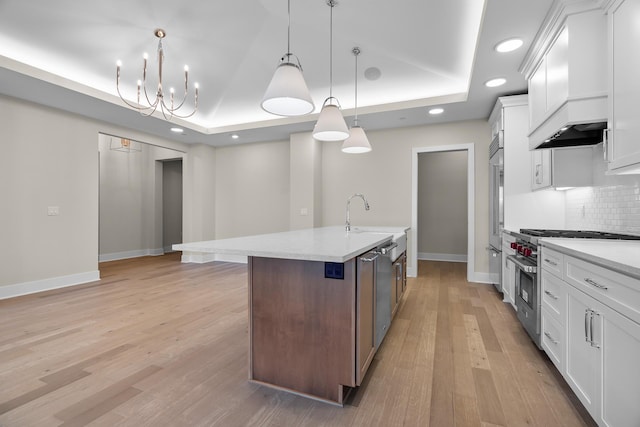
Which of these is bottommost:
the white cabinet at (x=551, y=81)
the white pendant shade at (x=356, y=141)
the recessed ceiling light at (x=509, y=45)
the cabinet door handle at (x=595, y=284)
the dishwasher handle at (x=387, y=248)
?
the cabinet door handle at (x=595, y=284)

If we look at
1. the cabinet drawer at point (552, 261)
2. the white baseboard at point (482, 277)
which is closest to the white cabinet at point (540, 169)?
the cabinet drawer at point (552, 261)

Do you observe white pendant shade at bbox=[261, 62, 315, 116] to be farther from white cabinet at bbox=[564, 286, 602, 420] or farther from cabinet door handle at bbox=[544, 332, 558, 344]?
cabinet door handle at bbox=[544, 332, 558, 344]

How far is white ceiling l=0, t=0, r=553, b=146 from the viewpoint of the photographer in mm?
2893

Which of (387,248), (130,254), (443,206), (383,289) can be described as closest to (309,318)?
(383,289)

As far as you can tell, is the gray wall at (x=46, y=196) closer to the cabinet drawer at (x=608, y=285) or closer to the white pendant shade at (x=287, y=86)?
the white pendant shade at (x=287, y=86)

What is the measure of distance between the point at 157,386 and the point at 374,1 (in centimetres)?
360

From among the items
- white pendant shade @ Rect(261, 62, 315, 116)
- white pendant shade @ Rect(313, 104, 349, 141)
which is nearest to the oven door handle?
white pendant shade @ Rect(313, 104, 349, 141)

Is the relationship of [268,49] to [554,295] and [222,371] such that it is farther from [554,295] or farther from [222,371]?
[554,295]

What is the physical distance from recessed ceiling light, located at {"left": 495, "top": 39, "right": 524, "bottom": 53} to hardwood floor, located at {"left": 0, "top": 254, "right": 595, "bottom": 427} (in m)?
2.53

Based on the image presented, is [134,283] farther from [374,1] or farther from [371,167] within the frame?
[374,1]

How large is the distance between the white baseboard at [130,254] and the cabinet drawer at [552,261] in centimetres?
770

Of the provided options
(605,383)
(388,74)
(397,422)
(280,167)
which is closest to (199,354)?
(397,422)

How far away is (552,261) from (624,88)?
1.09m

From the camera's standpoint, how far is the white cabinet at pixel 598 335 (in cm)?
115
